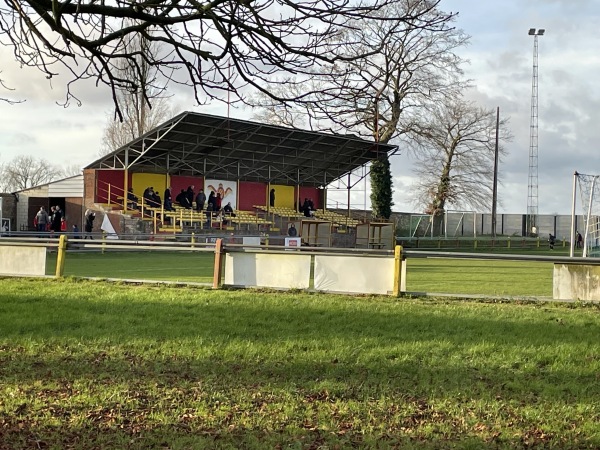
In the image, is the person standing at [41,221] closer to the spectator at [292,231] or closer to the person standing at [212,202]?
the person standing at [212,202]

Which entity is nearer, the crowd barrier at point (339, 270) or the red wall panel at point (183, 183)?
the crowd barrier at point (339, 270)

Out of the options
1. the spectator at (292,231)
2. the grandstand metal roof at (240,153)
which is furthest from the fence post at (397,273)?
the spectator at (292,231)

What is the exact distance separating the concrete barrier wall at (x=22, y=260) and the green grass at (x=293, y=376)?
4547mm

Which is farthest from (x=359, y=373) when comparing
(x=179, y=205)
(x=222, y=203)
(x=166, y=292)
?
(x=222, y=203)

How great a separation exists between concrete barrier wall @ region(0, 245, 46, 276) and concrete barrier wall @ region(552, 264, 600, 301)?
433 inches

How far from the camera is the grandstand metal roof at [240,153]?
38.8 meters

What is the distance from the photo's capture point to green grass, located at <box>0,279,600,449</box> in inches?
200

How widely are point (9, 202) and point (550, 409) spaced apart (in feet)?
148

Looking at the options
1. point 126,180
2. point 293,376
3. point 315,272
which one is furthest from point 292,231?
point 293,376

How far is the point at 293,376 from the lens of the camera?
267 inches

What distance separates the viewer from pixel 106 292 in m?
12.9

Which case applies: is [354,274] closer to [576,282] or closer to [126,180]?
[576,282]

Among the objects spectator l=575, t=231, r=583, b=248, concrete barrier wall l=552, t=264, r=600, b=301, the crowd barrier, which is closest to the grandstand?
spectator l=575, t=231, r=583, b=248

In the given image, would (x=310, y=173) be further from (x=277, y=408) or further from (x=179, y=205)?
(x=277, y=408)
